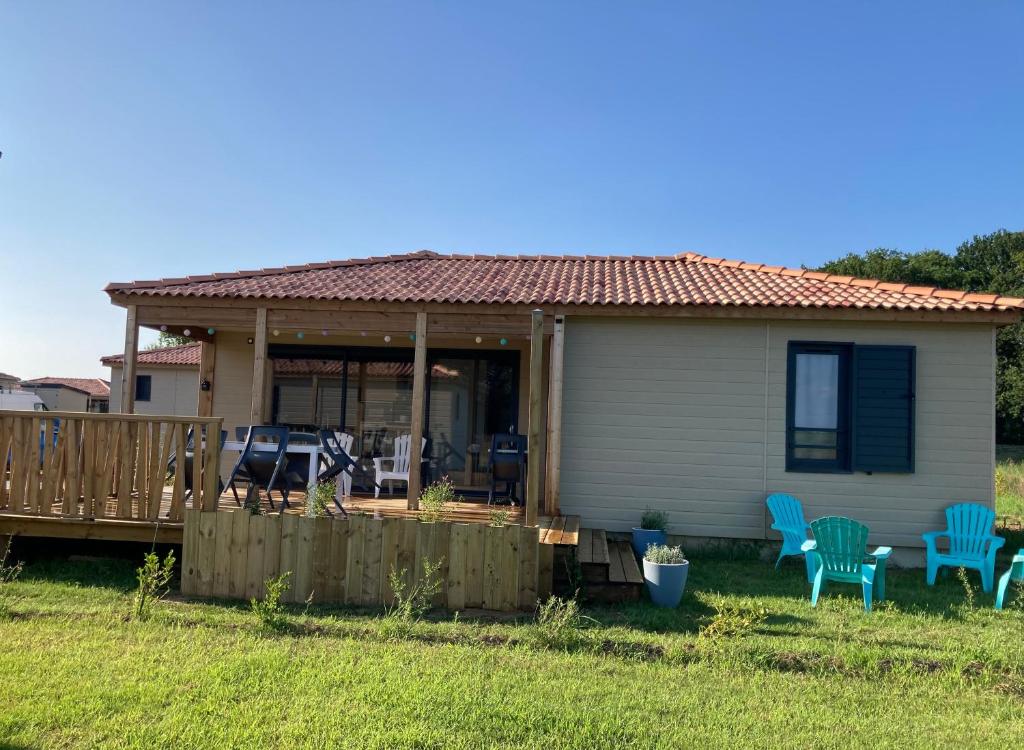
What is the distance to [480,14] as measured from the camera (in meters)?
8.76

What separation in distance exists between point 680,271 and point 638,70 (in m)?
3.07

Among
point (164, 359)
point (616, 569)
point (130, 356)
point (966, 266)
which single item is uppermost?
point (966, 266)

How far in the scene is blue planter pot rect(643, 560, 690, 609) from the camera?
5.42 meters

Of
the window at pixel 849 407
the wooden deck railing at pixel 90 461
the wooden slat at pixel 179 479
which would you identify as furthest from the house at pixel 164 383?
the window at pixel 849 407

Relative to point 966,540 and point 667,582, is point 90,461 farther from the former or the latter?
point 966,540

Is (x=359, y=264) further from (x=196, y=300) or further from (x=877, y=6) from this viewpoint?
(x=877, y=6)

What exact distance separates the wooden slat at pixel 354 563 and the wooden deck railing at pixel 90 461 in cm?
155

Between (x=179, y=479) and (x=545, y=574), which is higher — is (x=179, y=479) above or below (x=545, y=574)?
above

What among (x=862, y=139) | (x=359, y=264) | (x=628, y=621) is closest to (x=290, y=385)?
(x=359, y=264)

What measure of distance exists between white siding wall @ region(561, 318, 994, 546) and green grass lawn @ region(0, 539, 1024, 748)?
2.22 m

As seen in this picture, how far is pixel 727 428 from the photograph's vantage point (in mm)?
7855

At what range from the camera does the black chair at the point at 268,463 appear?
6.47m

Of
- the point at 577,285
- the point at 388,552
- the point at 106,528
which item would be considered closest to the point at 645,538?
the point at 388,552

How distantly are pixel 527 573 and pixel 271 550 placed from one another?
2071 millimetres
